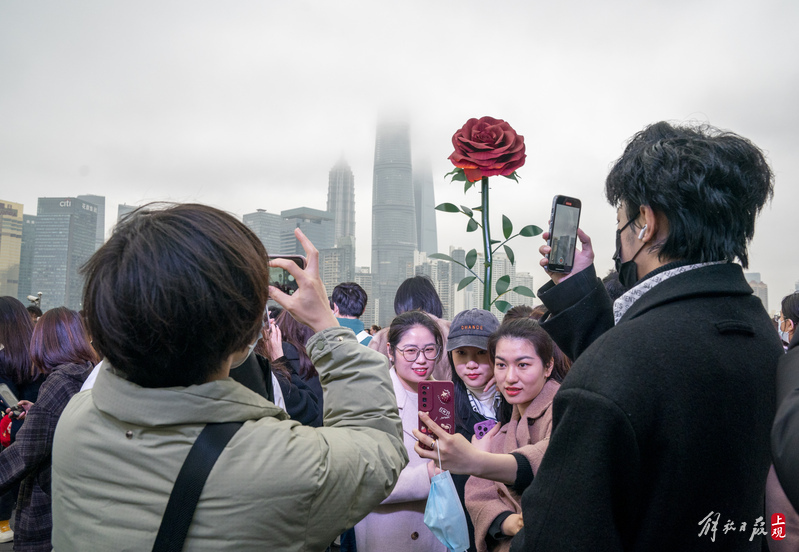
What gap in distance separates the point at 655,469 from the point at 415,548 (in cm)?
140

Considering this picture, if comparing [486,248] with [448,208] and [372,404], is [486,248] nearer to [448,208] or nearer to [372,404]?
[448,208]

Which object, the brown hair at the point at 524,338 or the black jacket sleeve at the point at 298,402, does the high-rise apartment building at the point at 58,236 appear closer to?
the black jacket sleeve at the point at 298,402

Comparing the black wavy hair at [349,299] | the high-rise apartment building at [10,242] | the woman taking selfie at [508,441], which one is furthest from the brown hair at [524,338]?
the high-rise apartment building at [10,242]

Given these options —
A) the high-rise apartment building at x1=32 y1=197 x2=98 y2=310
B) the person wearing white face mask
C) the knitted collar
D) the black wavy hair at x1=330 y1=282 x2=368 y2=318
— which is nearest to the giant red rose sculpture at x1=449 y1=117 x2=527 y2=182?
the knitted collar

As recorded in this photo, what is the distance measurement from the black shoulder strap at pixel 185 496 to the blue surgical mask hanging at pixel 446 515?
0.90 metres

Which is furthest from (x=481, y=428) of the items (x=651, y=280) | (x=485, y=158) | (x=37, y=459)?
(x=37, y=459)

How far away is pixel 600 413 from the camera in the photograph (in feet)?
2.55

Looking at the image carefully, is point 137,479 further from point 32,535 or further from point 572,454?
point 32,535

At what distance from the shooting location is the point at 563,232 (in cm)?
137

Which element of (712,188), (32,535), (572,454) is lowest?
(32,535)

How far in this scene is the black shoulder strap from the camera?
0.72 m

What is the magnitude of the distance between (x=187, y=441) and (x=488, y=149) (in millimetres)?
1543

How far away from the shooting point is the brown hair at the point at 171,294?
0.75m

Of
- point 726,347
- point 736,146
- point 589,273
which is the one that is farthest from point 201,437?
point 736,146
